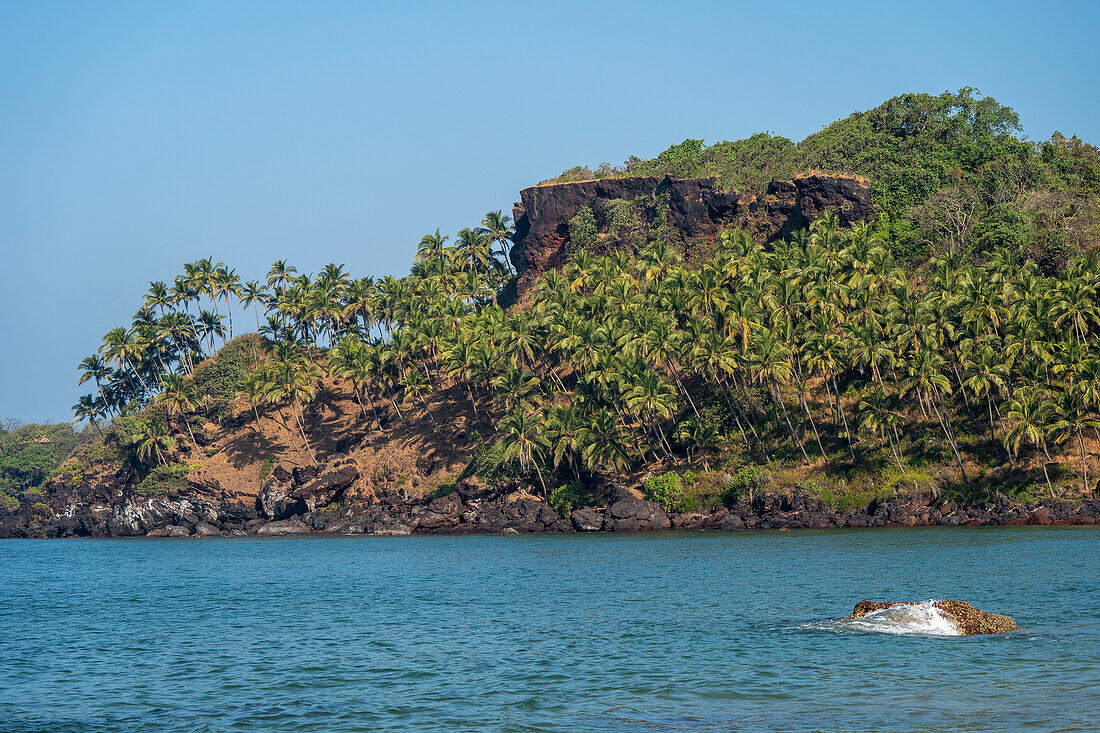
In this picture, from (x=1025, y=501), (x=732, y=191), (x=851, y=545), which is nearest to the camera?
(x=851, y=545)

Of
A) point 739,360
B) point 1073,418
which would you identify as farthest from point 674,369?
A: point 1073,418

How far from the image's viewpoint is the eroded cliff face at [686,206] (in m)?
105

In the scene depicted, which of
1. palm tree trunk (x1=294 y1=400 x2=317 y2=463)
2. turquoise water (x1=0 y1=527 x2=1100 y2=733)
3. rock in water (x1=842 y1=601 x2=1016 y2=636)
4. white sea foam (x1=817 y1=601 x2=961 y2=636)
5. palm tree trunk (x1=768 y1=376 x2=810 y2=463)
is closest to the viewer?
turquoise water (x1=0 y1=527 x2=1100 y2=733)

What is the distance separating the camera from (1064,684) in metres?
20.7

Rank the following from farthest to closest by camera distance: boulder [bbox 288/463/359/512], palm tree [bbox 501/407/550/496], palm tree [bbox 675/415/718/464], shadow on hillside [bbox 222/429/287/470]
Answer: shadow on hillside [bbox 222/429/287/470], boulder [bbox 288/463/359/512], palm tree [bbox 501/407/550/496], palm tree [bbox 675/415/718/464]

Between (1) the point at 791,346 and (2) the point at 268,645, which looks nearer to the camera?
(2) the point at 268,645

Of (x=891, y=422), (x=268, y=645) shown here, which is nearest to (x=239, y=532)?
(x=891, y=422)

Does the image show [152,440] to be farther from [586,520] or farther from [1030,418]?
[1030,418]

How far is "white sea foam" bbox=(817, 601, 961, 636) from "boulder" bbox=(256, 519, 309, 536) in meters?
76.1

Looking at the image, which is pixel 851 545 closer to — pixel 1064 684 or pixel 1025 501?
pixel 1025 501

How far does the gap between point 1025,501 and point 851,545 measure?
19.3 metres

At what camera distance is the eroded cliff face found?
104750 mm

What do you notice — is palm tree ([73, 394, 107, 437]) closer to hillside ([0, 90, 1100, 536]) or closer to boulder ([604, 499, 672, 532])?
hillside ([0, 90, 1100, 536])

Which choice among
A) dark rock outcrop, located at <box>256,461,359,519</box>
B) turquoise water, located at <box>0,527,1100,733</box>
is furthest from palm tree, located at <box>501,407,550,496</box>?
turquoise water, located at <box>0,527,1100,733</box>
